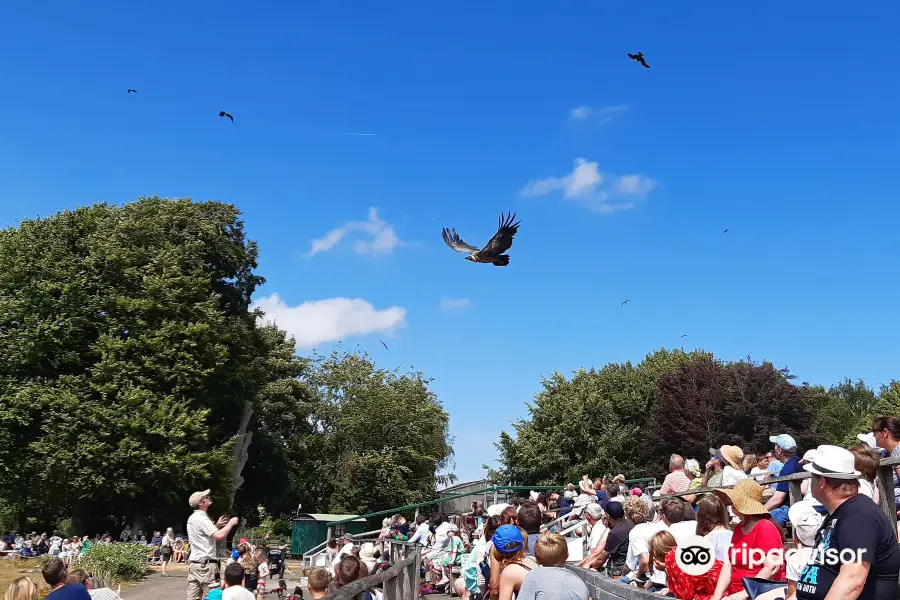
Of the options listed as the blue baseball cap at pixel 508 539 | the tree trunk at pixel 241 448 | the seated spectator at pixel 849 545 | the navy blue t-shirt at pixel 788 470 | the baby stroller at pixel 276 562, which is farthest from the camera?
the tree trunk at pixel 241 448

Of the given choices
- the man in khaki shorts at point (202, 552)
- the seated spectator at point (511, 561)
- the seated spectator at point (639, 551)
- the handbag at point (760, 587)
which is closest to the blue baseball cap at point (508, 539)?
the seated spectator at point (511, 561)

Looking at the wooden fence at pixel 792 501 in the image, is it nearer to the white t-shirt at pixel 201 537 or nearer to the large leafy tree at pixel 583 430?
the white t-shirt at pixel 201 537

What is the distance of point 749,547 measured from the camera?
5.30 meters

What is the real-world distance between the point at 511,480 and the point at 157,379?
2423cm

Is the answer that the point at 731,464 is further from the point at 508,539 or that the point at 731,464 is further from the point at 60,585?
the point at 60,585

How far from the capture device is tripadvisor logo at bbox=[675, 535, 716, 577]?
5.89 metres

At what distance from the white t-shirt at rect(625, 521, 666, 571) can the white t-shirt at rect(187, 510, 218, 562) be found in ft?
15.0

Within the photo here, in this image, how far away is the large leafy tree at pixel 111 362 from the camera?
3209 centimetres

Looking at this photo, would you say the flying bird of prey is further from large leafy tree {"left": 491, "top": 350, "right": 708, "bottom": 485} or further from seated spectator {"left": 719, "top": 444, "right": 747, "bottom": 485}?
large leafy tree {"left": 491, "top": 350, "right": 708, "bottom": 485}

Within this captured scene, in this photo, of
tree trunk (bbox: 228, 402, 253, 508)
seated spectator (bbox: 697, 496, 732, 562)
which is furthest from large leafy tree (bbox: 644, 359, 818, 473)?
seated spectator (bbox: 697, 496, 732, 562)

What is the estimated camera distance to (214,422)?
39.5m

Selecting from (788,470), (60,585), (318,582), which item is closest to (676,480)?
(788,470)

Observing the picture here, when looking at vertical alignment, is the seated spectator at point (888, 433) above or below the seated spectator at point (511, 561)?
above

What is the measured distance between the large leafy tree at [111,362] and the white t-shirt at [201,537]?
24335 millimetres
